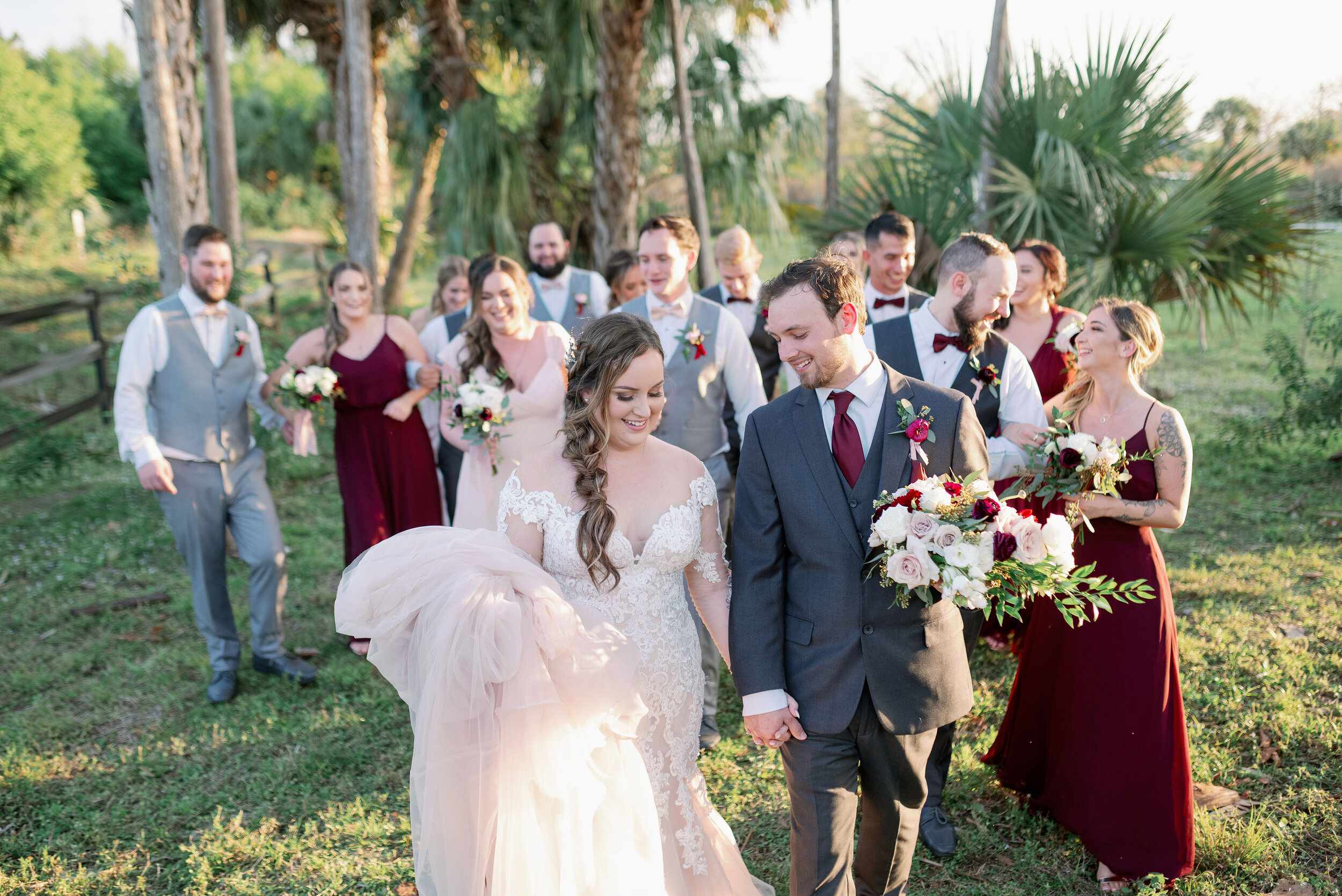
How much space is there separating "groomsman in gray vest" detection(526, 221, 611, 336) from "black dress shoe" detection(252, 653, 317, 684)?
10.3 ft

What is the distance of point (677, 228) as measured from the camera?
4.69 meters

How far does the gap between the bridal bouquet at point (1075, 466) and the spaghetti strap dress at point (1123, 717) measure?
8.3 inches

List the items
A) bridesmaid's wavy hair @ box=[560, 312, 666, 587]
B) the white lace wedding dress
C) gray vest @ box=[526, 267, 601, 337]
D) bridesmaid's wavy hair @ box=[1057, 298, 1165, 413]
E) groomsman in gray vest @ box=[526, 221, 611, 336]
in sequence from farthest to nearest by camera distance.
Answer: groomsman in gray vest @ box=[526, 221, 611, 336] → gray vest @ box=[526, 267, 601, 337] → bridesmaid's wavy hair @ box=[1057, 298, 1165, 413] → bridesmaid's wavy hair @ box=[560, 312, 666, 587] → the white lace wedding dress

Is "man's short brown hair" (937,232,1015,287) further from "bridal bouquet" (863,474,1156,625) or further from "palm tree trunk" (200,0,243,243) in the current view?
"palm tree trunk" (200,0,243,243)

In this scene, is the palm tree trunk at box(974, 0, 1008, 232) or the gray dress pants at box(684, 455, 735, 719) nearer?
the gray dress pants at box(684, 455, 735, 719)

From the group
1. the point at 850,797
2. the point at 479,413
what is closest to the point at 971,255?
the point at 850,797

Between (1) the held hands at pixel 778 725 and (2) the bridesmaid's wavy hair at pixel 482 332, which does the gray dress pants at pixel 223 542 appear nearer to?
(2) the bridesmaid's wavy hair at pixel 482 332

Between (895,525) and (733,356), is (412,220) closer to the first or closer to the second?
(733,356)

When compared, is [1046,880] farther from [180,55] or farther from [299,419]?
[180,55]

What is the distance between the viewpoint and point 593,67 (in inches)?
472

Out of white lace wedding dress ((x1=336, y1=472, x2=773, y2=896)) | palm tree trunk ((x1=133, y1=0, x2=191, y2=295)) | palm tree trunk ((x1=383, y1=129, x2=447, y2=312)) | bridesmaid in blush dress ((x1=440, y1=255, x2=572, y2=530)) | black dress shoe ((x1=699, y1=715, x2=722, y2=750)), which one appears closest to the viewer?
white lace wedding dress ((x1=336, y1=472, x2=773, y2=896))

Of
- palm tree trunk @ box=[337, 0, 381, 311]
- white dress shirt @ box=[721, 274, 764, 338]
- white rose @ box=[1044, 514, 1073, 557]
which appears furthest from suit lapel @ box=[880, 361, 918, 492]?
palm tree trunk @ box=[337, 0, 381, 311]

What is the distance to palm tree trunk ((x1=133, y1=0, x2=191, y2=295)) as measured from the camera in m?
6.47

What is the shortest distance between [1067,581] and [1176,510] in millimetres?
1250
